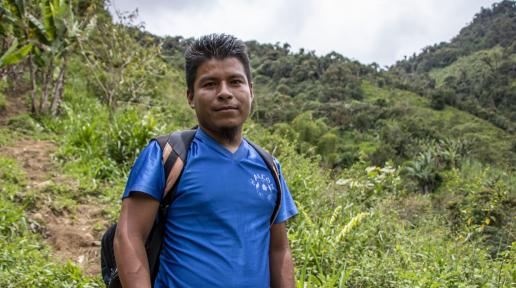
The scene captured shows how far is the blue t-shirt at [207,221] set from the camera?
142 centimetres

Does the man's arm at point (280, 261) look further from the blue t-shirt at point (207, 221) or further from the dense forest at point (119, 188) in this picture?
the dense forest at point (119, 188)

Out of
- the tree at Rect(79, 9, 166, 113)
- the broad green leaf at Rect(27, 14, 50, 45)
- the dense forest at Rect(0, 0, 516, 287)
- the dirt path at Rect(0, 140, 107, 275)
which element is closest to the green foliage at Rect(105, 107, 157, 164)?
the dense forest at Rect(0, 0, 516, 287)

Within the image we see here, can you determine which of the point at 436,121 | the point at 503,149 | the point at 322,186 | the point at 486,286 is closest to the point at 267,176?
the point at 486,286

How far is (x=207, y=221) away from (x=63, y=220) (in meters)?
3.69

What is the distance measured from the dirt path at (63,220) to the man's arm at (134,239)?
2.57 metres

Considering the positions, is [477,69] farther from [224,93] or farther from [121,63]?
[224,93]

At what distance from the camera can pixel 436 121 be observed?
48844 mm

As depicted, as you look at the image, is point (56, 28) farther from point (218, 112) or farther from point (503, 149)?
point (503, 149)

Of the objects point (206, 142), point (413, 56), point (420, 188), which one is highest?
point (413, 56)

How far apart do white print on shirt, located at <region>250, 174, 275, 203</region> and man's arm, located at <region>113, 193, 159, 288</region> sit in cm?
34

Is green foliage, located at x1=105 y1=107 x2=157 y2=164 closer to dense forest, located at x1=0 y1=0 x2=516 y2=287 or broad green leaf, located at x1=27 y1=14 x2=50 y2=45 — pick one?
dense forest, located at x1=0 y1=0 x2=516 y2=287

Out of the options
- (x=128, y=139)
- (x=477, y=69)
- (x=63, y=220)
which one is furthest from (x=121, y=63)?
(x=477, y=69)

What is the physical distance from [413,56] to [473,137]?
7748 cm

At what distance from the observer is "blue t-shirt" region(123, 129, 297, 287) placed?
1.42 metres
